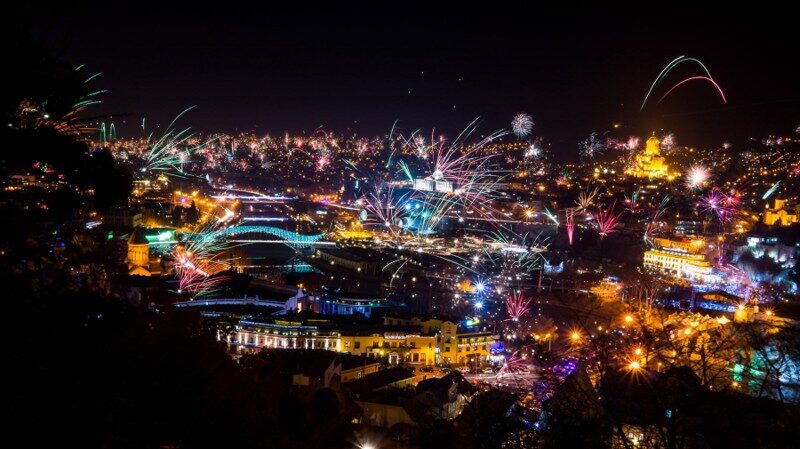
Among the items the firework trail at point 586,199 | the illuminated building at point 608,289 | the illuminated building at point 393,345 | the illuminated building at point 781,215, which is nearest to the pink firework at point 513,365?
the illuminated building at point 393,345

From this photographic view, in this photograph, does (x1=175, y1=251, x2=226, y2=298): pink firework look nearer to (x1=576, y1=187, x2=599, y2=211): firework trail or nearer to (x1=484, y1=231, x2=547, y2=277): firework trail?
(x1=484, y1=231, x2=547, y2=277): firework trail

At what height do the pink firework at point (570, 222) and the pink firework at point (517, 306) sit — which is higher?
the pink firework at point (570, 222)

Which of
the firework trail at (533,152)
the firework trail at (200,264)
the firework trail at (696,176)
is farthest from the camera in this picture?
the firework trail at (533,152)

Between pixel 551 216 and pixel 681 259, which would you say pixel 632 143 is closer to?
pixel 551 216

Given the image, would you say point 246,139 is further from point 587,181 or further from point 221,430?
point 221,430

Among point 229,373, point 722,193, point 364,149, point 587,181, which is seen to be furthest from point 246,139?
point 229,373

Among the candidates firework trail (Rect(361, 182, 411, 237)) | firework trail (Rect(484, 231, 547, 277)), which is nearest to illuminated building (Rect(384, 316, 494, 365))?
firework trail (Rect(484, 231, 547, 277))

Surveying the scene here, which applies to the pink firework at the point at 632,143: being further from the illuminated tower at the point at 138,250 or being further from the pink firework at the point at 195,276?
the illuminated tower at the point at 138,250
